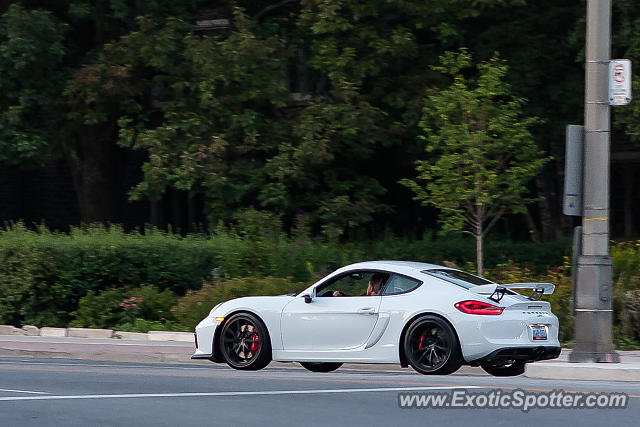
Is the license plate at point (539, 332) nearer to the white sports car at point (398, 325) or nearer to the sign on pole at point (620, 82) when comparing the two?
the white sports car at point (398, 325)

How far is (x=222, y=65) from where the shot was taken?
24.9 meters

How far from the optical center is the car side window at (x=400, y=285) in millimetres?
13562

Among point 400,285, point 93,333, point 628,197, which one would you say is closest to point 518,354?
point 400,285

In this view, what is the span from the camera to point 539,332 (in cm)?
1319

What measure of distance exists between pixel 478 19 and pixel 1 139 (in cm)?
1109

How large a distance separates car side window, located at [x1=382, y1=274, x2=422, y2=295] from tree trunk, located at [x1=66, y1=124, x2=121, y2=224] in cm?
1659

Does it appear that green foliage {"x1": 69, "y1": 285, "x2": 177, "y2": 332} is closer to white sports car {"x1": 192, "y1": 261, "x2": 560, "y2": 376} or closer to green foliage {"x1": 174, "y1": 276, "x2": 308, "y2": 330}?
green foliage {"x1": 174, "y1": 276, "x2": 308, "y2": 330}

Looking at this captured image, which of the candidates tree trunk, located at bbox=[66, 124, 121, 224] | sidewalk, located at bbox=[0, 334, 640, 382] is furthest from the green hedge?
tree trunk, located at bbox=[66, 124, 121, 224]

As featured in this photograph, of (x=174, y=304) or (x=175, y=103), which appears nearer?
(x=174, y=304)

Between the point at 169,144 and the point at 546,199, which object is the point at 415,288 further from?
the point at 546,199

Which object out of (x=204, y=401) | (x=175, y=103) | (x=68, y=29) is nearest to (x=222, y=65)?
(x=175, y=103)

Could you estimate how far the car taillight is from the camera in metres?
12.9

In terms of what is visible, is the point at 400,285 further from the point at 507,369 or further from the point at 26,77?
the point at 26,77

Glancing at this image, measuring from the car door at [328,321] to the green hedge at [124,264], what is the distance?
25.6 feet
